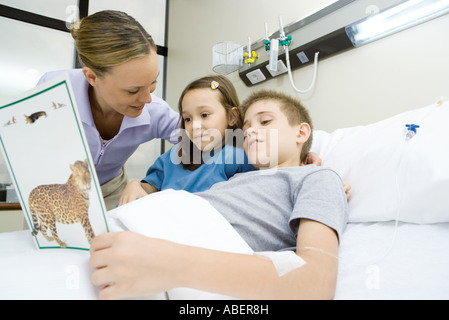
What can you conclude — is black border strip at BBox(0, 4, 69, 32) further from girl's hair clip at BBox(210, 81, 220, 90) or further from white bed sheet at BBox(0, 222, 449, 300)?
white bed sheet at BBox(0, 222, 449, 300)

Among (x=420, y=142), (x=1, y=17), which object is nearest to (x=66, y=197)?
(x=420, y=142)

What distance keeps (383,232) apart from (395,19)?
0.92 metres

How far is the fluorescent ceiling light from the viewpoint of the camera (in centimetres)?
107

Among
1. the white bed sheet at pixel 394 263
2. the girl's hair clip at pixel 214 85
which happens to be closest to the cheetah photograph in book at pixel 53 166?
the white bed sheet at pixel 394 263

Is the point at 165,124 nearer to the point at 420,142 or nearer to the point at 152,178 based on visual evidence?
the point at 152,178

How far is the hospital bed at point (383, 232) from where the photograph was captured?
466 mm

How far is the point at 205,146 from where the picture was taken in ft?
3.62

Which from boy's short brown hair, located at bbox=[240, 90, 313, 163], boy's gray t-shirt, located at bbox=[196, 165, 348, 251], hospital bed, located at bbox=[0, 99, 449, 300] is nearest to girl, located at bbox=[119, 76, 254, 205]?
boy's short brown hair, located at bbox=[240, 90, 313, 163]

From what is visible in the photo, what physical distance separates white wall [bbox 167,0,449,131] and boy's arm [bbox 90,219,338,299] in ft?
3.21

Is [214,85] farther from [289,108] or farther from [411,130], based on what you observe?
[411,130]

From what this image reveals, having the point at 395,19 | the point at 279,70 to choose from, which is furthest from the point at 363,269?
the point at 279,70

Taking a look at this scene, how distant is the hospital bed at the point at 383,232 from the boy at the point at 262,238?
53mm
